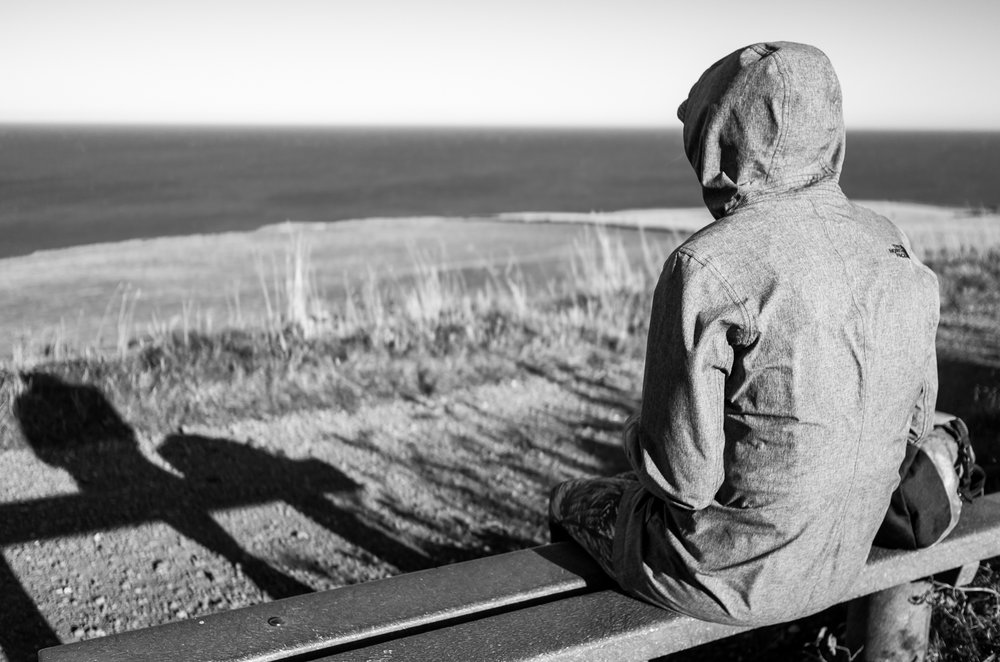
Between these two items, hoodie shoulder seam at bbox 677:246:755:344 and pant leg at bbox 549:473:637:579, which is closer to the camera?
hoodie shoulder seam at bbox 677:246:755:344

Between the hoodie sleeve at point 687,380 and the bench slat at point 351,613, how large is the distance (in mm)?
492

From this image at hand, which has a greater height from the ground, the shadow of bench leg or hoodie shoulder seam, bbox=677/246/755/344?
hoodie shoulder seam, bbox=677/246/755/344

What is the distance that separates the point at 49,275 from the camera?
10.9 m

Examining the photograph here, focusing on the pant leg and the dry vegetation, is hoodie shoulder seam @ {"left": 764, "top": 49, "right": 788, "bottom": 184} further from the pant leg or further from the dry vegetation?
the dry vegetation

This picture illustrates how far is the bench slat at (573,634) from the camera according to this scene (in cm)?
200

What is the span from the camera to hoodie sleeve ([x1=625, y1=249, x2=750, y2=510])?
1824mm

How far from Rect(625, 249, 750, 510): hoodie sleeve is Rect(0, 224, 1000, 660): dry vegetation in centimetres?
171

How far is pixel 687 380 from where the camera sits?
1863 mm

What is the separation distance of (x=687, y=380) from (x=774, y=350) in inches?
7.2

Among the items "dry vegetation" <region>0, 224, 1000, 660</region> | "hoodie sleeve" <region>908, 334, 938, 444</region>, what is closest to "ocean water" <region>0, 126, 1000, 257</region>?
"dry vegetation" <region>0, 224, 1000, 660</region>

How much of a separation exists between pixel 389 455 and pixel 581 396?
1.55 meters

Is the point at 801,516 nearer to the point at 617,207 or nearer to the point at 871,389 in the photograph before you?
the point at 871,389

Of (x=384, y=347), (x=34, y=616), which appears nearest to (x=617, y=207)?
(x=384, y=347)

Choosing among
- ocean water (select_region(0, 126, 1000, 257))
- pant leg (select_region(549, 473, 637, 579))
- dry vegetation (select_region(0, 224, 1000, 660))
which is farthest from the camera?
ocean water (select_region(0, 126, 1000, 257))
